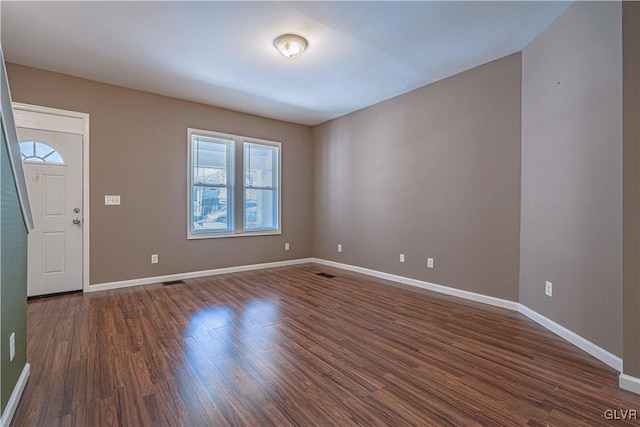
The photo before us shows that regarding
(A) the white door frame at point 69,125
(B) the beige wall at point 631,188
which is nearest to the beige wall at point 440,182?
(B) the beige wall at point 631,188

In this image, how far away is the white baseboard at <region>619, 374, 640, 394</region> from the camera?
1708 mm

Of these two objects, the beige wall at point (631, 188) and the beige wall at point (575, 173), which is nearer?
the beige wall at point (631, 188)

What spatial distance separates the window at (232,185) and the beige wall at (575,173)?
3.95 metres

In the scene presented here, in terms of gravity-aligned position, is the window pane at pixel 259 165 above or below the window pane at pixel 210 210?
above

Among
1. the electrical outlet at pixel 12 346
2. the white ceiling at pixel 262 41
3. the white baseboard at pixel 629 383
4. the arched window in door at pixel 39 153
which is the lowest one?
the white baseboard at pixel 629 383

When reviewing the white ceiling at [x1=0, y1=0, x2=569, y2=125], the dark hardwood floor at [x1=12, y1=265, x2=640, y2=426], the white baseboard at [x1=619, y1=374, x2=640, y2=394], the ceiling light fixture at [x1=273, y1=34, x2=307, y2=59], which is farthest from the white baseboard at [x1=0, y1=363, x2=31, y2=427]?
the white baseboard at [x1=619, y1=374, x2=640, y2=394]

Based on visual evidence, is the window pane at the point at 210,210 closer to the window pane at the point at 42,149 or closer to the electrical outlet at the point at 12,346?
the window pane at the point at 42,149

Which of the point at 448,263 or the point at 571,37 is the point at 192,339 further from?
the point at 571,37

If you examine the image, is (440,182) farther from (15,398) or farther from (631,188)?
(15,398)

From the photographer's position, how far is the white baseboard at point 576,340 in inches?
78.4

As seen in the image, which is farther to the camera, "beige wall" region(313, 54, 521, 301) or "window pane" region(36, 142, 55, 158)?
"window pane" region(36, 142, 55, 158)

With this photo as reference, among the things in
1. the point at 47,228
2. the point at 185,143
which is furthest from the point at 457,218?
the point at 47,228

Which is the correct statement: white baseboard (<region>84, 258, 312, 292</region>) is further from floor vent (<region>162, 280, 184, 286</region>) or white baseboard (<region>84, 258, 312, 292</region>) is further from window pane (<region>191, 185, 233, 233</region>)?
window pane (<region>191, 185, 233, 233</region>)

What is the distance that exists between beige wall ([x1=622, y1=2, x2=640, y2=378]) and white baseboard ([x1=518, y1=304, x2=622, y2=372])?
288 mm
